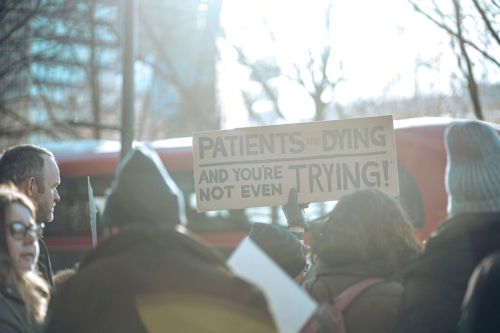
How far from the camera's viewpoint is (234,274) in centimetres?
271

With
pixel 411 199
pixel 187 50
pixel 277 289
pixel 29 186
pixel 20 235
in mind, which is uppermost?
pixel 187 50

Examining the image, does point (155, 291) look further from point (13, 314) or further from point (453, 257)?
point (453, 257)

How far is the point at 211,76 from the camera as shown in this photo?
25.9 m

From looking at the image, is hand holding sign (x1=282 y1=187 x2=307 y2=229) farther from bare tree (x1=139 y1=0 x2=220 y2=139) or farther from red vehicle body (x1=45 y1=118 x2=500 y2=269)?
bare tree (x1=139 y1=0 x2=220 y2=139)

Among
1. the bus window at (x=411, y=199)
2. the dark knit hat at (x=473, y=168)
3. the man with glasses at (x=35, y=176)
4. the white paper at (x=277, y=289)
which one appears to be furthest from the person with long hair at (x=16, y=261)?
the bus window at (x=411, y=199)

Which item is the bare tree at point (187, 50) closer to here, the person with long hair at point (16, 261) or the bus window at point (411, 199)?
the bus window at point (411, 199)

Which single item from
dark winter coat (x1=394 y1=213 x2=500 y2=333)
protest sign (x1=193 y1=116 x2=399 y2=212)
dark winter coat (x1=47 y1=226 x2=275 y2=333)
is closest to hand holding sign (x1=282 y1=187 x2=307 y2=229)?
protest sign (x1=193 y1=116 x2=399 y2=212)

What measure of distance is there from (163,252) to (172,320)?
0.21 metres

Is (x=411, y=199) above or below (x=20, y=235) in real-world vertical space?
below

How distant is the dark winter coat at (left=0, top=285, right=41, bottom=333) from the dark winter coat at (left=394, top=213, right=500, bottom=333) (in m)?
1.54

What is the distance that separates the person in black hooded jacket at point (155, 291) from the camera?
260 cm

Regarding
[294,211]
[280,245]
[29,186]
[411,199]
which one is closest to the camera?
[280,245]

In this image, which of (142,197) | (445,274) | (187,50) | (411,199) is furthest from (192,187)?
(187,50)

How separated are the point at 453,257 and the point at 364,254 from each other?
405 millimetres
